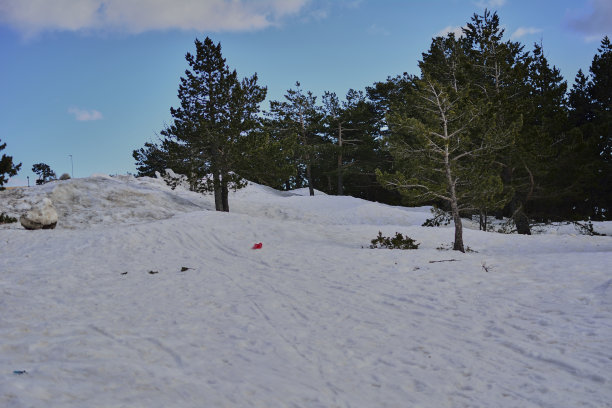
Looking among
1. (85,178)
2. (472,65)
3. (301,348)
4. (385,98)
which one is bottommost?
(301,348)

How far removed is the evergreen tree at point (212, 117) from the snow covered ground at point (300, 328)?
407 inches

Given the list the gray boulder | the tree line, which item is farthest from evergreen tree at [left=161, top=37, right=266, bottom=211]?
the gray boulder

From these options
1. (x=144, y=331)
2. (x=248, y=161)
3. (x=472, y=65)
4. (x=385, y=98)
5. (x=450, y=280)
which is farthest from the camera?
(x=385, y=98)

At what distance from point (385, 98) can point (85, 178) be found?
2991cm

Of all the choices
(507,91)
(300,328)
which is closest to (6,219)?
(300,328)

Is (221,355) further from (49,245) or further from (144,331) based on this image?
(49,245)

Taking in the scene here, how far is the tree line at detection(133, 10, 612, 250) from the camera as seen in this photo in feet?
45.0

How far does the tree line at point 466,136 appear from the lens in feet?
45.0

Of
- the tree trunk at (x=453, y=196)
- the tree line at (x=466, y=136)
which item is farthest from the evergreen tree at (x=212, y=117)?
the tree trunk at (x=453, y=196)

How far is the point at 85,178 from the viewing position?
27938 millimetres

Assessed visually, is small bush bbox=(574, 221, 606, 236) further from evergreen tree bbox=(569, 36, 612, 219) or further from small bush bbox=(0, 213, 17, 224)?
small bush bbox=(0, 213, 17, 224)

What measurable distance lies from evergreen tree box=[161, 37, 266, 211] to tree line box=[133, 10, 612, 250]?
0.07 meters

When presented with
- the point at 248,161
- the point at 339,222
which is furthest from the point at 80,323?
the point at 339,222

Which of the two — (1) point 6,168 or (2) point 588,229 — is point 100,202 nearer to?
(1) point 6,168
